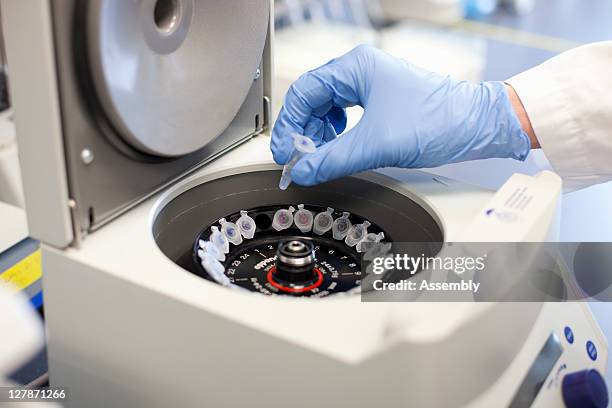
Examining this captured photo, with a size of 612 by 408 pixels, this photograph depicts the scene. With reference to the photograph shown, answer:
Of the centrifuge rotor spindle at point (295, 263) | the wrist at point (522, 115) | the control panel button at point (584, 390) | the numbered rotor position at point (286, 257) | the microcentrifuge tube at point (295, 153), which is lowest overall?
the control panel button at point (584, 390)

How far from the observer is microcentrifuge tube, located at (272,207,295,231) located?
1071 millimetres

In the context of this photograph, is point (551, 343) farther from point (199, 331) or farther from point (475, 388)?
point (199, 331)

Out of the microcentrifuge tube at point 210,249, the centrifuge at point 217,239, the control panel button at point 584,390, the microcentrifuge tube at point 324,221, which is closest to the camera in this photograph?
the centrifuge at point 217,239

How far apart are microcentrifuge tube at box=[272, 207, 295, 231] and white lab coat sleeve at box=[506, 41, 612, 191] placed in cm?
42

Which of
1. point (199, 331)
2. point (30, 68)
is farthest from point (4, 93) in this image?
point (199, 331)

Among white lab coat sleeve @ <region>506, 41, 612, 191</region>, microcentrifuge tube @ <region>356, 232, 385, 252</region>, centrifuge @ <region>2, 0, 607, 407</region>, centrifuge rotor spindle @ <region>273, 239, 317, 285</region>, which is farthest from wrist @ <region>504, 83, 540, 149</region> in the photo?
centrifuge rotor spindle @ <region>273, 239, 317, 285</region>

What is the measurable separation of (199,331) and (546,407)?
44cm

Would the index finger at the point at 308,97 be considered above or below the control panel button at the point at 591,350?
above

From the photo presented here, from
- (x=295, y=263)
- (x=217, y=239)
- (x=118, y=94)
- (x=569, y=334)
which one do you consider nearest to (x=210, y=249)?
(x=217, y=239)

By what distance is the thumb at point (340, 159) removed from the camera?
38.9 inches

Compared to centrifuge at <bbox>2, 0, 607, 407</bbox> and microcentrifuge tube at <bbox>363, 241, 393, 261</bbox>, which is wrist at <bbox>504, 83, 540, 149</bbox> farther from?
microcentrifuge tube at <bbox>363, 241, 393, 261</bbox>

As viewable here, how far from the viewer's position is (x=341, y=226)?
1065mm

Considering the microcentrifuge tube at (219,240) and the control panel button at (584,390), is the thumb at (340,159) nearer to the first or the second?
the microcentrifuge tube at (219,240)

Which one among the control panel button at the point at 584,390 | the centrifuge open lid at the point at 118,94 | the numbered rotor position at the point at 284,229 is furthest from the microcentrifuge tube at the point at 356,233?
the control panel button at the point at 584,390
